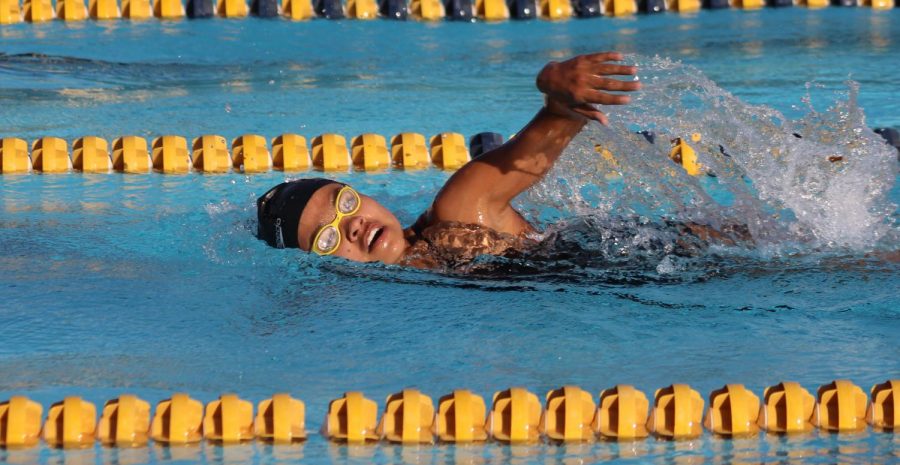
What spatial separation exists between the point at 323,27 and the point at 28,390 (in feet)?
15.2

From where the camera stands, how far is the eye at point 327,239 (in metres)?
3.52

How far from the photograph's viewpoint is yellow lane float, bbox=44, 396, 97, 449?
271 cm

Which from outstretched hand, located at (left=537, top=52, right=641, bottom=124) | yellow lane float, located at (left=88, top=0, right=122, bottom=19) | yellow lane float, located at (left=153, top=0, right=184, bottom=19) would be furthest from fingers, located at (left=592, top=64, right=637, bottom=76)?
yellow lane float, located at (left=88, top=0, right=122, bottom=19)

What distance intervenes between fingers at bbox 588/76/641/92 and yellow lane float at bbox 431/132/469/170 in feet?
6.87

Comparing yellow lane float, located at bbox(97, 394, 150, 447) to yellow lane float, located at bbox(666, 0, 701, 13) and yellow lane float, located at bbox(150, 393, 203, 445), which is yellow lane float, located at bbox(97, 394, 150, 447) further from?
yellow lane float, located at bbox(666, 0, 701, 13)

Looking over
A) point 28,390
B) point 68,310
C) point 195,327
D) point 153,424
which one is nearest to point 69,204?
point 68,310

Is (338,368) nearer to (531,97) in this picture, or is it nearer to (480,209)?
(480,209)

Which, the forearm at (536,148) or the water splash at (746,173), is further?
the water splash at (746,173)

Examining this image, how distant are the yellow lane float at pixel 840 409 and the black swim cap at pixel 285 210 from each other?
1545 millimetres

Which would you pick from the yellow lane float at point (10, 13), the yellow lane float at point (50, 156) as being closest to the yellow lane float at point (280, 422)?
the yellow lane float at point (50, 156)

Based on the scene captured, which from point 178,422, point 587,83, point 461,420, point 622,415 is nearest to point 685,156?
point 587,83

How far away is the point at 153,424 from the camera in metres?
2.74

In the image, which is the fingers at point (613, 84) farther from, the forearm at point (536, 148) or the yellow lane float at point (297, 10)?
the yellow lane float at point (297, 10)

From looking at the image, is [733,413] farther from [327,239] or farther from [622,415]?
[327,239]
